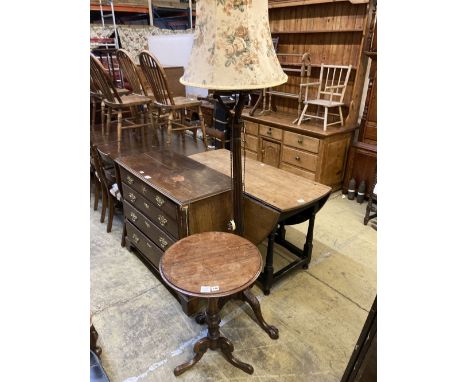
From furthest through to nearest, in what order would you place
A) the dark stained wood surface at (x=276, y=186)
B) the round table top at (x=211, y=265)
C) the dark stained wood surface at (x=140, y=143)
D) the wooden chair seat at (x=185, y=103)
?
the wooden chair seat at (x=185, y=103) < the dark stained wood surface at (x=140, y=143) < the dark stained wood surface at (x=276, y=186) < the round table top at (x=211, y=265)

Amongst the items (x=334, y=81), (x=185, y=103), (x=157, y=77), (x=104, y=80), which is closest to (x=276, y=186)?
(x=185, y=103)

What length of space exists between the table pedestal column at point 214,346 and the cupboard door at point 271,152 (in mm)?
2409

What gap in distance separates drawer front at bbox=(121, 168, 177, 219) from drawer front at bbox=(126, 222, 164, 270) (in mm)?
349

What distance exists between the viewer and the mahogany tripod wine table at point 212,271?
4.16ft

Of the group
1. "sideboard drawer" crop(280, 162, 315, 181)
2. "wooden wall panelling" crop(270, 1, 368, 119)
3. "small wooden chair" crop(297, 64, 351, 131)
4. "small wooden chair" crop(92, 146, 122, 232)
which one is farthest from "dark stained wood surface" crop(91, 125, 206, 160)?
"wooden wall panelling" crop(270, 1, 368, 119)

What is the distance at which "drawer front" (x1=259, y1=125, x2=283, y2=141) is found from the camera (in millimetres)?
3580

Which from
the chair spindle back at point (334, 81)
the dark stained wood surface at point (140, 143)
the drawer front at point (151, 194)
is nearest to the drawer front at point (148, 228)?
the drawer front at point (151, 194)

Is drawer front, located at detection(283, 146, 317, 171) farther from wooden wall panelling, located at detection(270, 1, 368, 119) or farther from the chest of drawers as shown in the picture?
the chest of drawers

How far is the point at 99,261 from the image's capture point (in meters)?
2.43

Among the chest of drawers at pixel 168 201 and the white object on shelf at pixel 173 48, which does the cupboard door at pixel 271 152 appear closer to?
the chest of drawers at pixel 168 201

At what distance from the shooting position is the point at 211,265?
138 centimetres
